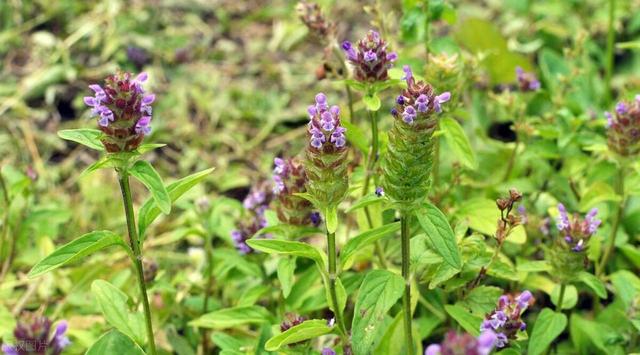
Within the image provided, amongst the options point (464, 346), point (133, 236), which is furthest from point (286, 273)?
point (464, 346)

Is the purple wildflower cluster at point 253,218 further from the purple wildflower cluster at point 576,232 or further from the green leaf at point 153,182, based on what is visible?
the purple wildflower cluster at point 576,232

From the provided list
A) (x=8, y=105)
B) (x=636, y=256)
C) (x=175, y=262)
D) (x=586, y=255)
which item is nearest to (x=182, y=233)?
(x=175, y=262)

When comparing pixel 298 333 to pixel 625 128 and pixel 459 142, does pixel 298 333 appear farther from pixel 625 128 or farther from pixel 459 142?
pixel 625 128

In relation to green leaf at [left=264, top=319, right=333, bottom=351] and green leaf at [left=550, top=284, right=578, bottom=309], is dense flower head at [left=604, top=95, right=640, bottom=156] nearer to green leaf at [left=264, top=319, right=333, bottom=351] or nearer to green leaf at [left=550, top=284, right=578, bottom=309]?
green leaf at [left=550, top=284, right=578, bottom=309]

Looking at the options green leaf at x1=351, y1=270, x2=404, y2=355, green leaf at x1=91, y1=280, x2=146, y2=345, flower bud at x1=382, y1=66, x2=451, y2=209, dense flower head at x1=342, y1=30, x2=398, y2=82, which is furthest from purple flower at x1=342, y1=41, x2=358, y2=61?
green leaf at x1=91, y1=280, x2=146, y2=345

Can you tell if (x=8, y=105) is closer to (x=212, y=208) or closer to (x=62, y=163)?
(x=62, y=163)

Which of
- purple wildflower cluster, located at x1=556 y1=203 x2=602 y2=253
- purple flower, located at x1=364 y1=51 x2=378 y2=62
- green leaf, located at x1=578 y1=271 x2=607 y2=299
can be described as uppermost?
purple flower, located at x1=364 y1=51 x2=378 y2=62

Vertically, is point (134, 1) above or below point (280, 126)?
above
